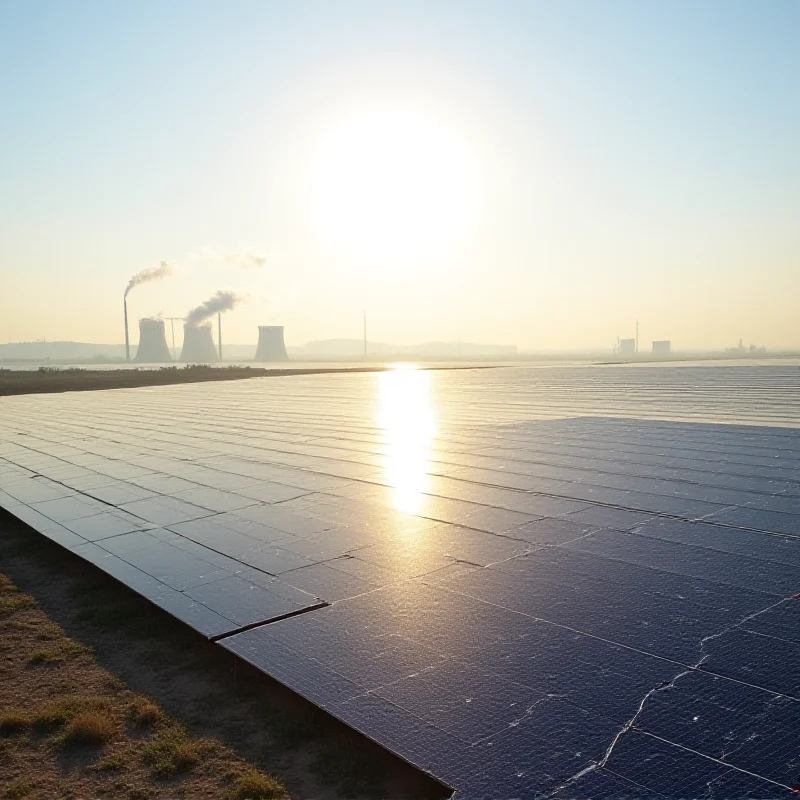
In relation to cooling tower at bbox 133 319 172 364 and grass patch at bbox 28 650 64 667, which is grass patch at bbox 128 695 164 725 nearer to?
grass patch at bbox 28 650 64 667

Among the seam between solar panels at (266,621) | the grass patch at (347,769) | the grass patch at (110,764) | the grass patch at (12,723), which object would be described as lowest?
the grass patch at (12,723)

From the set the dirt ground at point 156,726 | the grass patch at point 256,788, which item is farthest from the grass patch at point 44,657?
the grass patch at point 256,788

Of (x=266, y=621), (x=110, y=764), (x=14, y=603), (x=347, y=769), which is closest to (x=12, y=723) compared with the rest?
(x=110, y=764)

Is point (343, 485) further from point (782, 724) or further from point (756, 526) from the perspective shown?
point (782, 724)

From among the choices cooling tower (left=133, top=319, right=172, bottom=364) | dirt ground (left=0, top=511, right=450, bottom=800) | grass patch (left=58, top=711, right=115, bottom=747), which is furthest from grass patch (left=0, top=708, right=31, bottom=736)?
cooling tower (left=133, top=319, right=172, bottom=364)

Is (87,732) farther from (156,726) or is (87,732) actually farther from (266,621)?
(266,621)

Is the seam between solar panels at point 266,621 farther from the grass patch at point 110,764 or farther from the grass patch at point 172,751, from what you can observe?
the grass patch at point 110,764

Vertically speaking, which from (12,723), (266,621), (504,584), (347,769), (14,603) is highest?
(504,584)

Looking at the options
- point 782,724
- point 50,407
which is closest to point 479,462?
point 782,724
